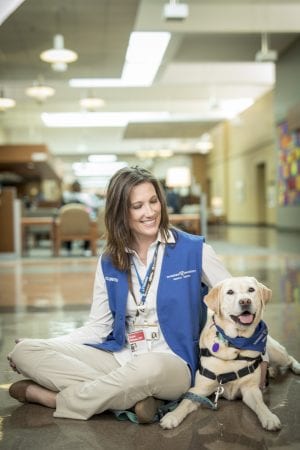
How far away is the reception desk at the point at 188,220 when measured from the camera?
39.6 ft

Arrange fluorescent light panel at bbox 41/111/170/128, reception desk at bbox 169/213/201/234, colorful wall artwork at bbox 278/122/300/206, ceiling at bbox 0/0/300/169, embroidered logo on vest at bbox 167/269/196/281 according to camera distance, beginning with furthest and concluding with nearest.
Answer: fluorescent light panel at bbox 41/111/170/128 < colorful wall artwork at bbox 278/122/300/206 < reception desk at bbox 169/213/201/234 < ceiling at bbox 0/0/300/169 < embroidered logo on vest at bbox 167/269/196/281

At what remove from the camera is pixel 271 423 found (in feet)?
7.29

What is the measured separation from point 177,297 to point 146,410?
19.1 inches

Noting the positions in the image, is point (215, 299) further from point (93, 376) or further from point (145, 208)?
point (93, 376)

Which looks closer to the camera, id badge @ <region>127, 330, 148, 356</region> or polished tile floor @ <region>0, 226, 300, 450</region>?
polished tile floor @ <region>0, 226, 300, 450</region>

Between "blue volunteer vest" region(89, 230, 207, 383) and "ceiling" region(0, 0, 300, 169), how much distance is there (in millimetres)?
2031

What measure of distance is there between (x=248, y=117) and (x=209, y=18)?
41.8ft

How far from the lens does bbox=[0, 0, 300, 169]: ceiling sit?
11180 millimetres

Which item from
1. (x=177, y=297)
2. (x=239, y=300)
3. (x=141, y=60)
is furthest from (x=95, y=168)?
(x=239, y=300)

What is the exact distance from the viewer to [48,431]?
227 cm

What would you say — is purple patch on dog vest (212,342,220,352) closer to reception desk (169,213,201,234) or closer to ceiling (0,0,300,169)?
ceiling (0,0,300,169)

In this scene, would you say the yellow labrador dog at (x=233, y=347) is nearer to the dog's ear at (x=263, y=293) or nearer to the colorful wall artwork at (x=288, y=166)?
the dog's ear at (x=263, y=293)

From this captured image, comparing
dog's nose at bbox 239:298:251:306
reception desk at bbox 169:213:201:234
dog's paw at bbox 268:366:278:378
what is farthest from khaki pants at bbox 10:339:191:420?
reception desk at bbox 169:213:201:234

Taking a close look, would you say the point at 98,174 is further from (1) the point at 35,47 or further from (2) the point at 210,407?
(2) the point at 210,407
